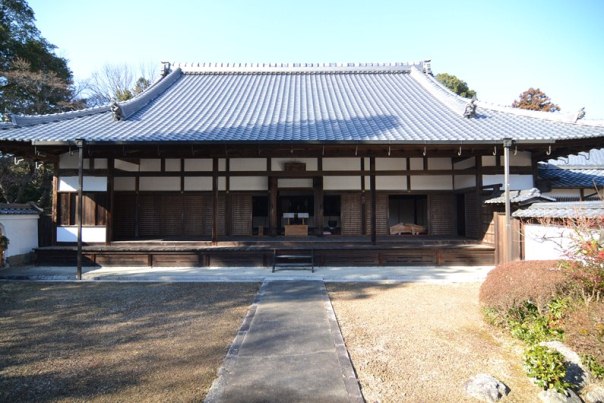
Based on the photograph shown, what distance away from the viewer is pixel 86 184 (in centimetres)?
1000

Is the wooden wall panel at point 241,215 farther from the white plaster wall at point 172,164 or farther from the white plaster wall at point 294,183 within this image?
the white plaster wall at point 172,164

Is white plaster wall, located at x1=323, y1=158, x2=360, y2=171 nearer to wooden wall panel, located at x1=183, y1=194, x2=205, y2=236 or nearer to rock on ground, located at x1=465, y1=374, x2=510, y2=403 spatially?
wooden wall panel, located at x1=183, y1=194, x2=205, y2=236

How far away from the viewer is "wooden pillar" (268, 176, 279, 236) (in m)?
10.9

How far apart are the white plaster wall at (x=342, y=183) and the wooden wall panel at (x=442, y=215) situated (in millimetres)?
2635

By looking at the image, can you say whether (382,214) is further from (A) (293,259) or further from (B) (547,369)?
(B) (547,369)

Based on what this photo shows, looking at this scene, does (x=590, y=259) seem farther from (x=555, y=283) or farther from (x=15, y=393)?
(x=15, y=393)

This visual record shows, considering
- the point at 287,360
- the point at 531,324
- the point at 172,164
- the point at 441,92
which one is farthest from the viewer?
the point at 441,92

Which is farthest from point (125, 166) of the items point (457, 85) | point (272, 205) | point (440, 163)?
point (457, 85)

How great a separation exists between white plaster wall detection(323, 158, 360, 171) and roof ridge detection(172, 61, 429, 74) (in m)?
6.84

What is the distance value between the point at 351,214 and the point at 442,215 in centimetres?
314

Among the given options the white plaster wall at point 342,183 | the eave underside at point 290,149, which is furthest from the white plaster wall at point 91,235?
the white plaster wall at point 342,183

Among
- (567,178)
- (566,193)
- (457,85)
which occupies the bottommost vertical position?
(566,193)

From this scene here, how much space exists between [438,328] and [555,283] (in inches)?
65.0

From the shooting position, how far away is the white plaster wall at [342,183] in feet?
36.9
